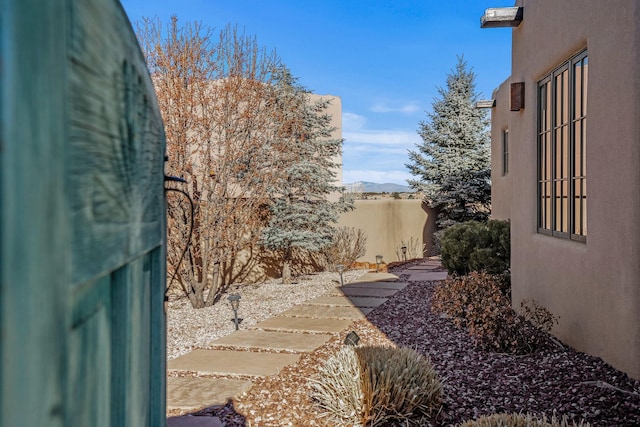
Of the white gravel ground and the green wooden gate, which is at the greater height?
the green wooden gate

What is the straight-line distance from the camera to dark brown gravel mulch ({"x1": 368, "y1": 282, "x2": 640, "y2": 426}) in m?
3.42

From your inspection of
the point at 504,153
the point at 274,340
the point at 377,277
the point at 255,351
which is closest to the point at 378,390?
the point at 255,351

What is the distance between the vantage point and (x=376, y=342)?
5613mm

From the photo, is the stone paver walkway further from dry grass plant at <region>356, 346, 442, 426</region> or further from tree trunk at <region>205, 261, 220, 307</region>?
tree trunk at <region>205, 261, 220, 307</region>

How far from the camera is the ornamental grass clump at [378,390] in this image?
348cm

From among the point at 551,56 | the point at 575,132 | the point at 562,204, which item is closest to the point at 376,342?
the point at 562,204

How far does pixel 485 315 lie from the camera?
5.27 m

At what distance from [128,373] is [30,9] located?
821 mm

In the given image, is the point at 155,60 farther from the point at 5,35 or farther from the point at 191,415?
the point at 5,35

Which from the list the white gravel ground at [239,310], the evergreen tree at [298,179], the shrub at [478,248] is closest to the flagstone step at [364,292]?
the white gravel ground at [239,310]

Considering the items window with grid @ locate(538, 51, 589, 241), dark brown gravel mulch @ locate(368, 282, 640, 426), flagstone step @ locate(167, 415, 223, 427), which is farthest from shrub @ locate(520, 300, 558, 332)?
flagstone step @ locate(167, 415, 223, 427)

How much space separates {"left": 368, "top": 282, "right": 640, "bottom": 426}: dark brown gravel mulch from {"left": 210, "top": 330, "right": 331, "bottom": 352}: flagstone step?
0.94 m

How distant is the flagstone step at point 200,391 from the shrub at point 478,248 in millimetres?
5140

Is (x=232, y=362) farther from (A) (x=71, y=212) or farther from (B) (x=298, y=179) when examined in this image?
(B) (x=298, y=179)
